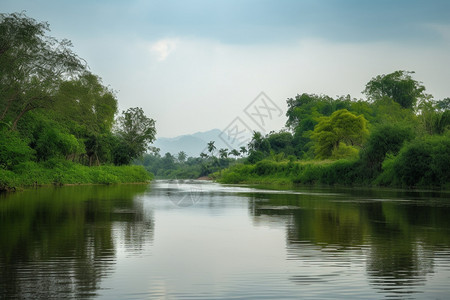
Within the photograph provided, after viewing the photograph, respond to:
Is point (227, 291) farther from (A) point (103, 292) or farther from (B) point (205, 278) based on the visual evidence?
(A) point (103, 292)

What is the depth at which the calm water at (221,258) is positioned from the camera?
6.43 metres

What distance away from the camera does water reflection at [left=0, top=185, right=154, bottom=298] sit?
6449 millimetres

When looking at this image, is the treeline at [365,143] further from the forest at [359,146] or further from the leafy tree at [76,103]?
the leafy tree at [76,103]

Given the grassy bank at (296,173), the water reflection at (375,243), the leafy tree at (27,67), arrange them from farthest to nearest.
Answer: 1. the grassy bank at (296,173)
2. the leafy tree at (27,67)
3. the water reflection at (375,243)

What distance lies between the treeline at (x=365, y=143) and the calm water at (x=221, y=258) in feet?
94.4

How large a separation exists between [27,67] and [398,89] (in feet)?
247

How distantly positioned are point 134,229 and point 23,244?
3.44 metres

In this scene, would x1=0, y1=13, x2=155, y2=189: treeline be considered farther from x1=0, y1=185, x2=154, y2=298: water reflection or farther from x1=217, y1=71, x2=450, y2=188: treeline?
x1=217, y1=71, x2=450, y2=188: treeline

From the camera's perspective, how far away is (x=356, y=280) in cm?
705

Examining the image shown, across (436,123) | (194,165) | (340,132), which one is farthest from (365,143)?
(194,165)

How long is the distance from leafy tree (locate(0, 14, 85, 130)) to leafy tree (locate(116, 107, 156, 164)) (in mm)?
30512

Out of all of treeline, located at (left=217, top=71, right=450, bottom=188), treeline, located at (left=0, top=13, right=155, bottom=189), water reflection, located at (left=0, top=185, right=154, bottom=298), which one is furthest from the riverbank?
water reflection, located at (left=0, top=185, right=154, bottom=298)

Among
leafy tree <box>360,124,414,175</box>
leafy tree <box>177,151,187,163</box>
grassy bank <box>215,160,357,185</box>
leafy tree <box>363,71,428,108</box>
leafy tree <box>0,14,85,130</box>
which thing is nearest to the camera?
leafy tree <box>0,14,85,130</box>

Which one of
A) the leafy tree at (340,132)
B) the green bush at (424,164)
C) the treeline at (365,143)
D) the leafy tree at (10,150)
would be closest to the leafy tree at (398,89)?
the treeline at (365,143)
